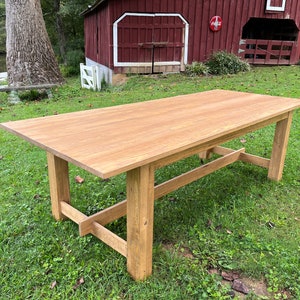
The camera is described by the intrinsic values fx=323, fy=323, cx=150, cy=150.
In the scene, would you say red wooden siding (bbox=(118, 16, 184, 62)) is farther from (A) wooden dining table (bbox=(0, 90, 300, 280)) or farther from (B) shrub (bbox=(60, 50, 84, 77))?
(B) shrub (bbox=(60, 50, 84, 77))

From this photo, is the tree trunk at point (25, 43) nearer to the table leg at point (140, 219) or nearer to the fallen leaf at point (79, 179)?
the fallen leaf at point (79, 179)

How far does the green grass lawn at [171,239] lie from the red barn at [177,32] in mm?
7391

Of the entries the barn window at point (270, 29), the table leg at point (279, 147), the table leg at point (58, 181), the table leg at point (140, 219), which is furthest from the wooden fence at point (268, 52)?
the table leg at point (140, 219)

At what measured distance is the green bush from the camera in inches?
419

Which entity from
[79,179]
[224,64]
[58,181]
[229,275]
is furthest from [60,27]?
[229,275]

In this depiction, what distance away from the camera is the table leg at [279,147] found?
317 cm

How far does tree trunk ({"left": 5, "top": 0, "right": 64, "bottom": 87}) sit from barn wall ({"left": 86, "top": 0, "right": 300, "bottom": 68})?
218cm

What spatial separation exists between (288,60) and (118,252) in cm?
1268

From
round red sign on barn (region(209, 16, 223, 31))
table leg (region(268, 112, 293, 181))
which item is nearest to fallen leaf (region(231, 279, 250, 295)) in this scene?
table leg (region(268, 112, 293, 181))

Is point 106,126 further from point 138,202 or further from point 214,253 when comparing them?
point 214,253

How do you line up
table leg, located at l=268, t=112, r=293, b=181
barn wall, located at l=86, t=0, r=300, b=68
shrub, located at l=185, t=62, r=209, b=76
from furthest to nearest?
shrub, located at l=185, t=62, r=209, b=76
barn wall, located at l=86, t=0, r=300, b=68
table leg, located at l=268, t=112, r=293, b=181

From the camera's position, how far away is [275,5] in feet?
39.0

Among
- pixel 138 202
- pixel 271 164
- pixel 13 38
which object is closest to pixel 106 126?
pixel 138 202

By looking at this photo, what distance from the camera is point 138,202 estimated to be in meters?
1.76
